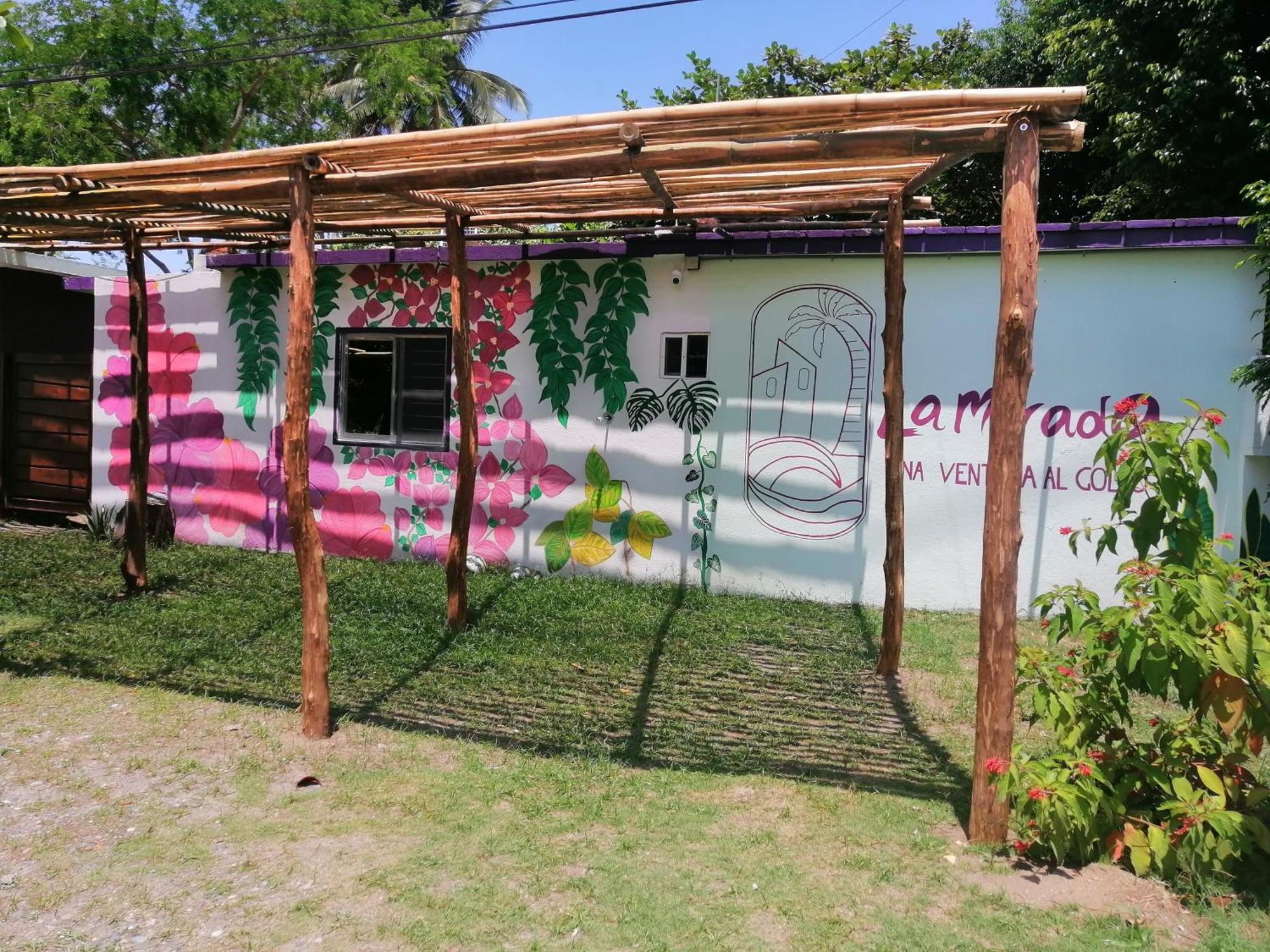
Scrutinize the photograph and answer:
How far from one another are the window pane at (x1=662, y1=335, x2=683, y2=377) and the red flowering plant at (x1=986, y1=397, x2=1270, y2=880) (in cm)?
468

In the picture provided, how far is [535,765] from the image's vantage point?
169 inches

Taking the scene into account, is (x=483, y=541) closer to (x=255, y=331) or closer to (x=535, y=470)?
(x=535, y=470)

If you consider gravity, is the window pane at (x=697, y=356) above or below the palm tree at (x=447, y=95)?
below

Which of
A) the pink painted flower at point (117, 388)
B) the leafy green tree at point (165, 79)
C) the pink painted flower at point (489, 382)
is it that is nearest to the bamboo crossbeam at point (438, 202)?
the pink painted flower at point (489, 382)

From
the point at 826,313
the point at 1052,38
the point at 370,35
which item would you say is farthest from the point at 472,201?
the point at 370,35

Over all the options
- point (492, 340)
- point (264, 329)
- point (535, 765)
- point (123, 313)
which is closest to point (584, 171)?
point (535, 765)

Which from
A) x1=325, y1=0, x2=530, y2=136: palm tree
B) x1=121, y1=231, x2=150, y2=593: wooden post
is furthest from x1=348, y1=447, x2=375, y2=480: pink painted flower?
x1=325, y1=0, x2=530, y2=136: palm tree

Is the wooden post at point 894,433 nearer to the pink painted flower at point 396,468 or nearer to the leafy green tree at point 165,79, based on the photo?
the pink painted flower at point 396,468

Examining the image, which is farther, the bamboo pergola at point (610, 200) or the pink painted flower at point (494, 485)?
the pink painted flower at point (494, 485)

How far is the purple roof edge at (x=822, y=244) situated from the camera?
662cm

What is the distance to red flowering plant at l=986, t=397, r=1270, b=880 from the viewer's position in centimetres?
307

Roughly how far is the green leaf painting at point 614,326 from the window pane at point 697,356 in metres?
0.48

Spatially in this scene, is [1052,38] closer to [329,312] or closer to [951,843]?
[329,312]

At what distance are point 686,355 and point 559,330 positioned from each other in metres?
1.16
